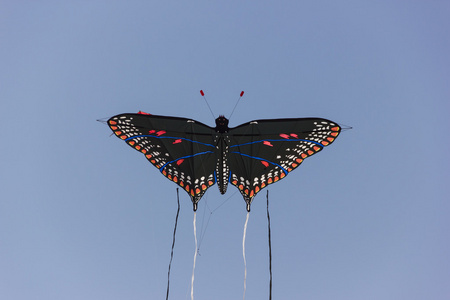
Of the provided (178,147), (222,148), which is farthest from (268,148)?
(178,147)

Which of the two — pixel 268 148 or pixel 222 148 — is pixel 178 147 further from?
pixel 268 148

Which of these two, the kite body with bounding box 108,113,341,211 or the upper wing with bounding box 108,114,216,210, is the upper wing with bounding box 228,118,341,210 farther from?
the upper wing with bounding box 108,114,216,210

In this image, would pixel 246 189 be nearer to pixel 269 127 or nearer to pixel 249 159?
pixel 249 159

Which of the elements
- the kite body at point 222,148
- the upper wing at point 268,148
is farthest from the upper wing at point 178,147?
the upper wing at point 268,148

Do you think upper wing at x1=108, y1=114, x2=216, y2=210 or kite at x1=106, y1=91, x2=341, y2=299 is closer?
kite at x1=106, y1=91, x2=341, y2=299

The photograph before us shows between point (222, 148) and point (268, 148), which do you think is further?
point (268, 148)

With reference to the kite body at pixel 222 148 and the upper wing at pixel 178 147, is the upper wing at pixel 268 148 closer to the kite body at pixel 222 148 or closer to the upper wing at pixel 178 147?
the kite body at pixel 222 148

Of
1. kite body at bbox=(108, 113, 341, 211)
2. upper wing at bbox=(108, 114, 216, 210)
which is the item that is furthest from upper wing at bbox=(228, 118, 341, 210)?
upper wing at bbox=(108, 114, 216, 210)

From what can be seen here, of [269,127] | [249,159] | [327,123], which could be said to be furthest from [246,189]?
[327,123]
